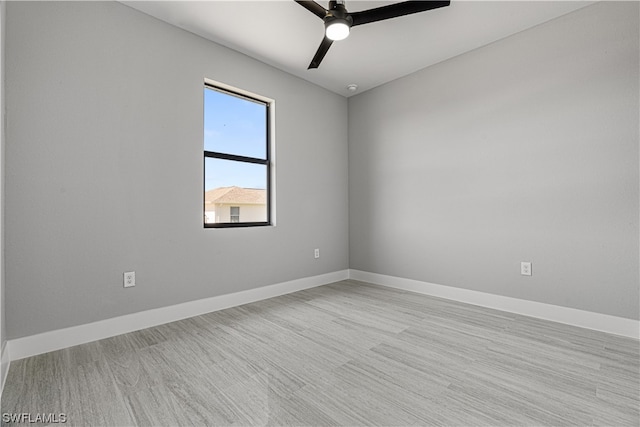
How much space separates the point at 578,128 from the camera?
7.97 ft

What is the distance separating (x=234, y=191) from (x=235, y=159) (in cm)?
32

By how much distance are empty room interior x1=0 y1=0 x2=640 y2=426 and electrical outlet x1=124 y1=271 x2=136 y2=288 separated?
2cm

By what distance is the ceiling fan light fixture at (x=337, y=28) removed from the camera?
6.73 feet

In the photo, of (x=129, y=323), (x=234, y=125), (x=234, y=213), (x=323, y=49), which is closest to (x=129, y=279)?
(x=129, y=323)

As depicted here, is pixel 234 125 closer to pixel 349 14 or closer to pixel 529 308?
pixel 349 14

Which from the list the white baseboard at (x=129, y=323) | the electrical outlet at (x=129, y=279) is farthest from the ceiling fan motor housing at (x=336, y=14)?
the white baseboard at (x=129, y=323)

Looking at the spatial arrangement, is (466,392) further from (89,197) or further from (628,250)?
(89,197)

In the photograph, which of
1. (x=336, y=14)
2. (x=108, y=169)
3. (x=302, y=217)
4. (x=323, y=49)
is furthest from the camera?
(x=302, y=217)

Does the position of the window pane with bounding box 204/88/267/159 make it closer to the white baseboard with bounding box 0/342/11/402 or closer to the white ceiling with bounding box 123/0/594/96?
the white ceiling with bounding box 123/0/594/96

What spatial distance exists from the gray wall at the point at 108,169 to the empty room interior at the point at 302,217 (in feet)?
0.05

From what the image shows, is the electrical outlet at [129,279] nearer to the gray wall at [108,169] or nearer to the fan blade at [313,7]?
the gray wall at [108,169]

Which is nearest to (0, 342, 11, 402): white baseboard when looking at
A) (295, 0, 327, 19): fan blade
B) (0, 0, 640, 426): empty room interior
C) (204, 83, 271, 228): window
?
(0, 0, 640, 426): empty room interior

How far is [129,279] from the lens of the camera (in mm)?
2316

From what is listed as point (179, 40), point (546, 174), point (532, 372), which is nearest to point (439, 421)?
point (532, 372)
